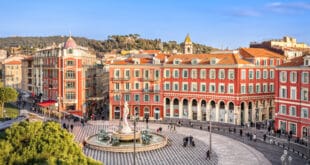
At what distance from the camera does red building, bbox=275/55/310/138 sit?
51.0 m

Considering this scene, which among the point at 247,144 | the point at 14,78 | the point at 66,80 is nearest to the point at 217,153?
the point at 247,144

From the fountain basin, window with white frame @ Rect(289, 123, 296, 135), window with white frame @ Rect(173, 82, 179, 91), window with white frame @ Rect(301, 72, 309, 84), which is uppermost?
window with white frame @ Rect(301, 72, 309, 84)

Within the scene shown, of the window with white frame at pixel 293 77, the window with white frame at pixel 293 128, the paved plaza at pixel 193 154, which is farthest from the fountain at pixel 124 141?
the window with white frame at pixel 293 77

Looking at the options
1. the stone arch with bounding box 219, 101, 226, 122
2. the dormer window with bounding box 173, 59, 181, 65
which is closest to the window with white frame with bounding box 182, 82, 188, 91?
the dormer window with bounding box 173, 59, 181, 65

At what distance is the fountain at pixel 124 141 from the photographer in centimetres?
4273

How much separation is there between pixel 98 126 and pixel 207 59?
22.6 m

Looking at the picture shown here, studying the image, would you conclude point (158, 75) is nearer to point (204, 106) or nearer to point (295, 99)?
point (204, 106)

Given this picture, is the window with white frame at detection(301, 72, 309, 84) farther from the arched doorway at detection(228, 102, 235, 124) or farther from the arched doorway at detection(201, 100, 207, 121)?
the arched doorway at detection(201, 100, 207, 121)

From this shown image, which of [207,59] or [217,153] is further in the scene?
[207,59]

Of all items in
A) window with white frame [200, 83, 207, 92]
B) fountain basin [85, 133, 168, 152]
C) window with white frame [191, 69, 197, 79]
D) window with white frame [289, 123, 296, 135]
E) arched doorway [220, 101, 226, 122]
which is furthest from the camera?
window with white frame [191, 69, 197, 79]

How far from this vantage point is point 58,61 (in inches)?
2832

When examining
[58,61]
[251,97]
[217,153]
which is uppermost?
[58,61]

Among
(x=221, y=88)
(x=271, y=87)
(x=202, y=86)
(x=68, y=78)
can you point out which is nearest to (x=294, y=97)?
(x=221, y=88)

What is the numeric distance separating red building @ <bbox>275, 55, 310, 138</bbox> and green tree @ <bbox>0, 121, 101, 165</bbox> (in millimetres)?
36159
